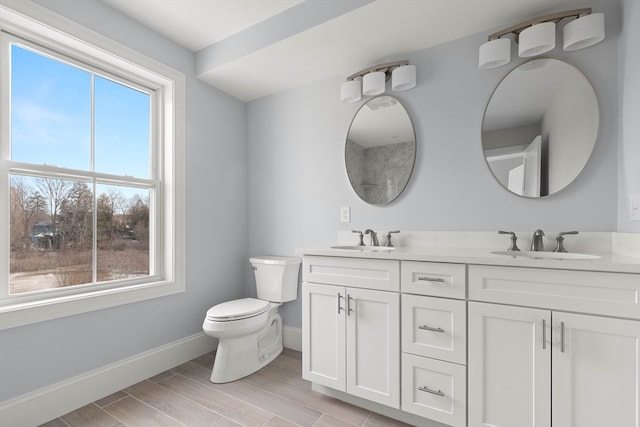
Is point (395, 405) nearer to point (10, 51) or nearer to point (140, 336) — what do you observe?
point (140, 336)

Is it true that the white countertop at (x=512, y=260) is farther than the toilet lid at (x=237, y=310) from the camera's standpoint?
No

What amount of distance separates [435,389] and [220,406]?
119 centimetres

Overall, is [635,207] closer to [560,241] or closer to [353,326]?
[560,241]

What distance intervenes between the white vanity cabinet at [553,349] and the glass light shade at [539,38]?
1.17m

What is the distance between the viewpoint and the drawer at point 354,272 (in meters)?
1.61

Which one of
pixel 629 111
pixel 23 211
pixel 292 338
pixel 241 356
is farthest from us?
pixel 292 338

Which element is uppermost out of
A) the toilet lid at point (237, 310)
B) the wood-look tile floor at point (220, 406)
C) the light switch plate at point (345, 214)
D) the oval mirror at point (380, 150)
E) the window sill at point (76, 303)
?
the oval mirror at point (380, 150)

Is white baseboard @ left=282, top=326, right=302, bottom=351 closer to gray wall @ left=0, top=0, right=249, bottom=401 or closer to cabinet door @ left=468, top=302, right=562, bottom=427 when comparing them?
gray wall @ left=0, top=0, right=249, bottom=401

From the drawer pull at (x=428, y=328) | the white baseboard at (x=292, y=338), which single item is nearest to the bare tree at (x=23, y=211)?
the white baseboard at (x=292, y=338)

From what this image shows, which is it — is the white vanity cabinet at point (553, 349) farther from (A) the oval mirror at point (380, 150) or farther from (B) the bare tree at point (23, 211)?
(B) the bare tree at point (23, 211)

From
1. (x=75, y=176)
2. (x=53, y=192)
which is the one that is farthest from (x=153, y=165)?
(x=53, y=192)

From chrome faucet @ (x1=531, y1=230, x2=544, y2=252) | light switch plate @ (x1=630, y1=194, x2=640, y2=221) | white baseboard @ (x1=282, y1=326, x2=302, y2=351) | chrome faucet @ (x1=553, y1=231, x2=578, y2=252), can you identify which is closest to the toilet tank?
white baseboard @ (x1=282, y1=326, x2=302, y2=351)

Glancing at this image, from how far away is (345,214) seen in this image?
2.34 meters

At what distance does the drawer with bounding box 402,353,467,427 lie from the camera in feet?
4.64
